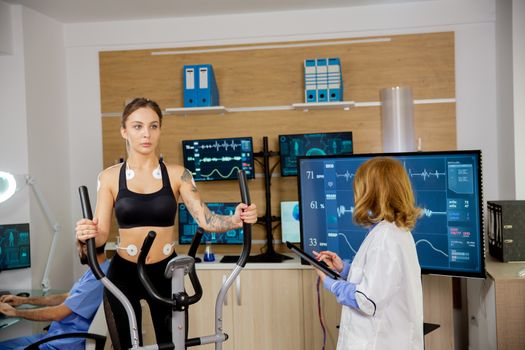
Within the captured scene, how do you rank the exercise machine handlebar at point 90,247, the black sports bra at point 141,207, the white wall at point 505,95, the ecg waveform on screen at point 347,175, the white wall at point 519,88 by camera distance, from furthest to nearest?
1. the white wall at point 505,95
2. the white wall at point 519,88
3. the ecg waveform on screen at point 347,175
4. the black sports bra at point 141,207
5. the exercise machine handlebar at point 90,247

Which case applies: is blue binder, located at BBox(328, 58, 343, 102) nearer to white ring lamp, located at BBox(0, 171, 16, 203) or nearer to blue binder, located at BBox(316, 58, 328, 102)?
blue binder, located at BBox(316, 58, 328, 102)

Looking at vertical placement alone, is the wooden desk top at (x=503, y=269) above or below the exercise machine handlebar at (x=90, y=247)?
below

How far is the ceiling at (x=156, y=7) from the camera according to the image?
3.47 metres

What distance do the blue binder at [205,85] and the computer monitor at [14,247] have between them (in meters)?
1.43

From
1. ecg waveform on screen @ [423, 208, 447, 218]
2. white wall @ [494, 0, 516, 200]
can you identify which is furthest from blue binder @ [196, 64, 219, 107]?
white wall @ [494, 0, 516, 200]

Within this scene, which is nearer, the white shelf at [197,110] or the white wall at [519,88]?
the white wall at [519,88]

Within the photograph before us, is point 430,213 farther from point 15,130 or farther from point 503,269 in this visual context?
point 15,130

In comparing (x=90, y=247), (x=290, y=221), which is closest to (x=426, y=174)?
(x=290, y=221)

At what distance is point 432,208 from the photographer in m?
2.67

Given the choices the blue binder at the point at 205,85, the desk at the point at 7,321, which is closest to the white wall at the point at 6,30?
the blue binder at the point at 205,85

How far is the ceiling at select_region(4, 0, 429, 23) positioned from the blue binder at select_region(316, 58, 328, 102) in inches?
16.5

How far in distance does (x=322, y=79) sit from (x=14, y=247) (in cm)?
231

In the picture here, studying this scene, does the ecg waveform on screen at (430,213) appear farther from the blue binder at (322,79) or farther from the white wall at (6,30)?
the white wall at (6,30)

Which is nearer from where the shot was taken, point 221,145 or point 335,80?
point 335,80
